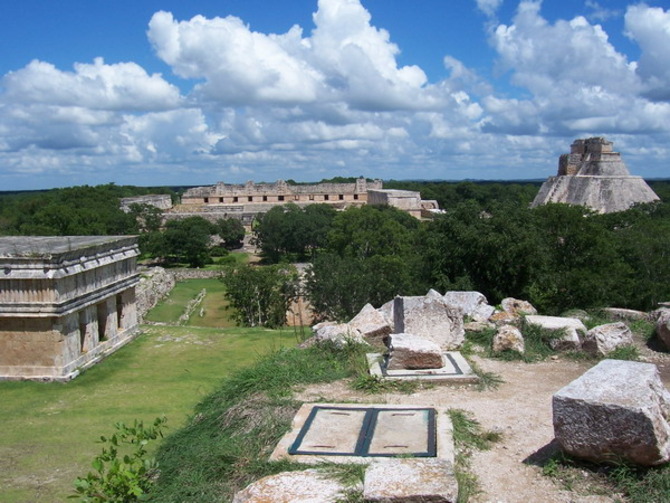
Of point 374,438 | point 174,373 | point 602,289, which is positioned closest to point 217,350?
point 174,373

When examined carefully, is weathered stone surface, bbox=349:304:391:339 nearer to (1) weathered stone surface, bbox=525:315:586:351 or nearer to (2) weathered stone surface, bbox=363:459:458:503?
(1) weathered stone surface, bbox=525:315:586:351

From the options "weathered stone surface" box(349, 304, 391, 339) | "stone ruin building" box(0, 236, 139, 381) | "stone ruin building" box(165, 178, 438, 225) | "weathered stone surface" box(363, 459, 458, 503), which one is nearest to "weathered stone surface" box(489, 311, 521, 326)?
"weathered stone surface" box(349, 304, 391, 339)

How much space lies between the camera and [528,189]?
75.7 m

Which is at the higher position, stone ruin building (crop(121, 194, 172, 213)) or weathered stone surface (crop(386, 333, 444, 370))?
stone ruin building (crop(121, 194, 172, 213))

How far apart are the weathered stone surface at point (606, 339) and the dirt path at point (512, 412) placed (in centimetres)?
30

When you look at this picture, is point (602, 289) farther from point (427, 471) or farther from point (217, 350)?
point (427, 471)

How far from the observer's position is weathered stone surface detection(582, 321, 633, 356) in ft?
24.6

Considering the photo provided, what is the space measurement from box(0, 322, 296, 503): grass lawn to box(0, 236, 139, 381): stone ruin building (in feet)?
1.23

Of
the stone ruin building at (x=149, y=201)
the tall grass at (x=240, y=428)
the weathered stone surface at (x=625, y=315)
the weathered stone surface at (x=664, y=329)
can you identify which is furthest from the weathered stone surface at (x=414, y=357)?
the stone ruin building at (x=149, y=201)

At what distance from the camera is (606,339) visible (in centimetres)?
757

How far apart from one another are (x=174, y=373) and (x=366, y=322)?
3.89 m

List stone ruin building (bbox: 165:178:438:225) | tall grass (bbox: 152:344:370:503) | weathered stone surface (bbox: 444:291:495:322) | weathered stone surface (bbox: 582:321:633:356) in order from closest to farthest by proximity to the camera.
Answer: tall grass (bbox: 152:344:370:503), weathered stone surface (bbox: 582:321:633:356), weathered stone surface (bbox: 444:291:495:322), stone ruin building (bbox: 165:178:438:225)

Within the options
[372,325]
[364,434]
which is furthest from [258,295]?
[364,434]

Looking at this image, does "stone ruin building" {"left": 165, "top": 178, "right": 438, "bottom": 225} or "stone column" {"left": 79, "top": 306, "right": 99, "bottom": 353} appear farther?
"stone ruin building" {"left": 165, "top": 178, "right": 438, "bottom": 225}
